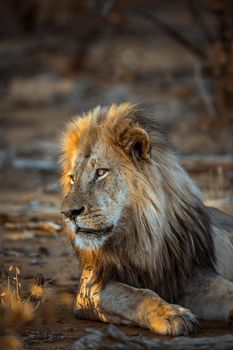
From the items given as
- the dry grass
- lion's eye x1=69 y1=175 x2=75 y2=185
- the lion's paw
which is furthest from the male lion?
the dry grass

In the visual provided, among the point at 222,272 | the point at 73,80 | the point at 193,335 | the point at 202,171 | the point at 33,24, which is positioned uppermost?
the point at 33,24

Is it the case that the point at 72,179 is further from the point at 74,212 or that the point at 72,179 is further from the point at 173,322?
the point at 173,322

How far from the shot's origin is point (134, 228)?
15.9 ft

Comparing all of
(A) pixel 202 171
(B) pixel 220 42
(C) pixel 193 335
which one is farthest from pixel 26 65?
(C) pixel 193 335

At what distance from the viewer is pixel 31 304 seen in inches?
201

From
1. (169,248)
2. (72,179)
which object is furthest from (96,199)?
(169,248)

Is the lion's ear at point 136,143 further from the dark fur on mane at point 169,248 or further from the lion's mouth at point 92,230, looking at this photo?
the lion's mouth at point 92,230

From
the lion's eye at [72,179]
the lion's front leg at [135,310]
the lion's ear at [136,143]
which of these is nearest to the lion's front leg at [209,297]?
the lion's front leg at [135,310]

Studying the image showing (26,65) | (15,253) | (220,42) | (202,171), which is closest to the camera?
(15,253)

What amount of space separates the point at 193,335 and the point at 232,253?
→ 129 centimetres

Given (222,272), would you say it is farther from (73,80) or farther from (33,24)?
(33,24)

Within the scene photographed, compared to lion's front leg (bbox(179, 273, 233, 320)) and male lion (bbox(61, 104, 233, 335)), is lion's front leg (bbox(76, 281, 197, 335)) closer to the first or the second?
male lion (bbox(61, 104, 233, 335))

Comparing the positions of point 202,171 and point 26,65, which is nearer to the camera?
point 202,171

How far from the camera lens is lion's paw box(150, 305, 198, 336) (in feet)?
14.1
